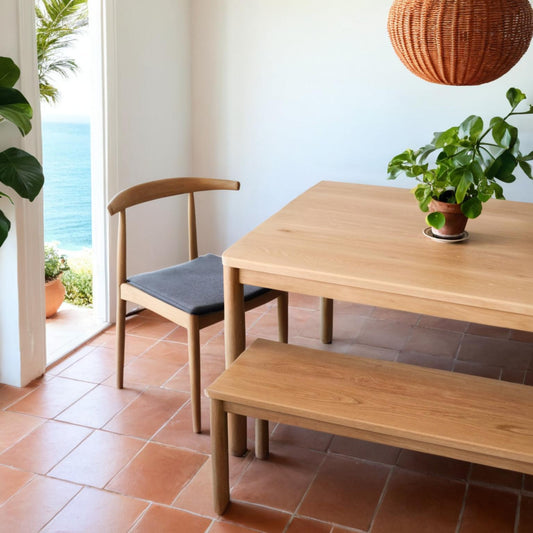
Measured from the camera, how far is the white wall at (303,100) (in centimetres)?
389

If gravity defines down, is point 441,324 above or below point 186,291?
below

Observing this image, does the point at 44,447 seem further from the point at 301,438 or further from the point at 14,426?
the point at 301,438

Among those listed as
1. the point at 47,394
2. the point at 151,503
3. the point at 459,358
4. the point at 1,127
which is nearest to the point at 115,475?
the point at 151,503

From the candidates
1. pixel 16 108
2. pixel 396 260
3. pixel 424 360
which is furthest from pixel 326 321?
pixel 16 108

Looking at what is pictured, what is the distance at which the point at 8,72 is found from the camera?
2.65 metres

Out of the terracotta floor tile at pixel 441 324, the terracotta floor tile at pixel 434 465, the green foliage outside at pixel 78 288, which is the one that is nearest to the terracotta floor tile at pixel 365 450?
the terracotta floor tile at pixel 434 465

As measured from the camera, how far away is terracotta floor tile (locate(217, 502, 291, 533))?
228 cm

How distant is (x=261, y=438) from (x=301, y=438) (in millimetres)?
233

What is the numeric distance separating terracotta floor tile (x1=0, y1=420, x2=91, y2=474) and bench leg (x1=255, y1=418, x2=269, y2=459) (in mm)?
619

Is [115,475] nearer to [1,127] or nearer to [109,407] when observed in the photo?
[109,407]

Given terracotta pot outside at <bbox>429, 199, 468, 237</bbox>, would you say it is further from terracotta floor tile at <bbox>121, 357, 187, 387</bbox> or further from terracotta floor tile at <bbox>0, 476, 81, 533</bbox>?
terracotta floor tile at <bbox>0, 476, 81, 533</bbox>

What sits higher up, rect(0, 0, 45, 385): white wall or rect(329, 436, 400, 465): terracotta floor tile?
rect(0, 0, 45, 385): white wall

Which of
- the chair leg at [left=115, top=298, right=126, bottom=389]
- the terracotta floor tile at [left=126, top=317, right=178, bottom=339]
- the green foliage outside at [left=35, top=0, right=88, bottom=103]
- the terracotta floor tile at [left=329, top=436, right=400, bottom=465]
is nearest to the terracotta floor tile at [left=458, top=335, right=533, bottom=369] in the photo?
the terracotta floor tile at [left=329, top=436, right=400, bottom=465]

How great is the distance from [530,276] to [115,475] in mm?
1427
